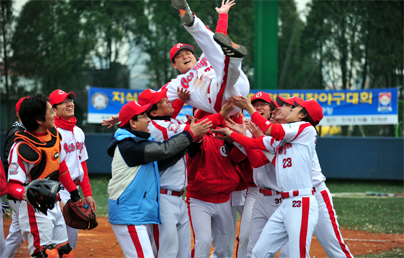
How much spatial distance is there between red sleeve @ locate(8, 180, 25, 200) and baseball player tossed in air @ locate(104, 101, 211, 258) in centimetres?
69

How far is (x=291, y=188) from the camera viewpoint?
3865mm

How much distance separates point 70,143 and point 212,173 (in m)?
1.77

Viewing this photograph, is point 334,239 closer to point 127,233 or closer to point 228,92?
point 228,92

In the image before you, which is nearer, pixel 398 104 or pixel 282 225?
pixel 282 225

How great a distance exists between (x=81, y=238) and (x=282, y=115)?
4.01m

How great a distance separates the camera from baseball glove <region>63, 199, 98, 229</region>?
4367 millimetres

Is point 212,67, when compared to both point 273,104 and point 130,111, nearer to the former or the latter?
point 273,104

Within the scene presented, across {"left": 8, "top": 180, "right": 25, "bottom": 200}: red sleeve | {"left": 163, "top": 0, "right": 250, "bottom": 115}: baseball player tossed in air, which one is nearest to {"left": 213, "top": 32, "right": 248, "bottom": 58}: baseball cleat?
{"left": 163, "top": 0, "right": 250, "bottom": 115}: baseball player tossed in air

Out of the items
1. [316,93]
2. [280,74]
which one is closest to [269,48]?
[280,74]

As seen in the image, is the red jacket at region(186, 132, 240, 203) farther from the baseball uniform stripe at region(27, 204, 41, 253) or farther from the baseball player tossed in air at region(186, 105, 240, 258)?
the baseball uniform stripe at region(27, 204, 41, 253)

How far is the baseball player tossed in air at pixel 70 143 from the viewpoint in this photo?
497 centimetres

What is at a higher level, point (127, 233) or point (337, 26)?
point (337, 26)

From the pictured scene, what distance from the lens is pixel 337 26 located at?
14531 mm

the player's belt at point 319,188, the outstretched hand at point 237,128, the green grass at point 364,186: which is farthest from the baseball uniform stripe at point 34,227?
the green grass at point 364,186
